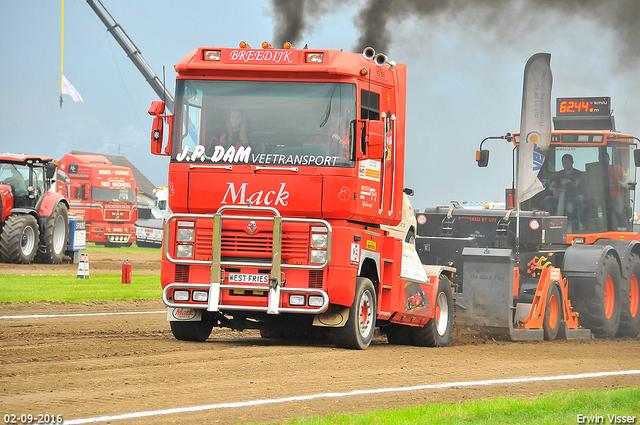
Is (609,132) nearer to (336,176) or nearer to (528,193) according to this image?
(528,193)

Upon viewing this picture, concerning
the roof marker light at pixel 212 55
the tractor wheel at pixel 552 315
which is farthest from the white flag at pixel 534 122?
the roof marker light at pixel 212 55

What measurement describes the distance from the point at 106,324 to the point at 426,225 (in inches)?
226

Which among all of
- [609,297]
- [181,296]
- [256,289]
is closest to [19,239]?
[181,296]

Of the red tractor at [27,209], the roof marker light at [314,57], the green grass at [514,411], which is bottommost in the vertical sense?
the green grass at [514,411]

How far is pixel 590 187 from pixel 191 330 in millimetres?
8444

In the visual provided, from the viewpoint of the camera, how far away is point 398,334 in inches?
523

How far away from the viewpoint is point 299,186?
1050 cm

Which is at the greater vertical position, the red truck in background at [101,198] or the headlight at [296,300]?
the red truck in background at [101,198]

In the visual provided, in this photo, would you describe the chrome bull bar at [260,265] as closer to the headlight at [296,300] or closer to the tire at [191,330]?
the headlight at [296,300]

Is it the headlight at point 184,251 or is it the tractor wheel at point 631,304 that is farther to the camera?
the tractor wheel at point 631,304

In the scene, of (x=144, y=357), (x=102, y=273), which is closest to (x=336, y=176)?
(x=144, y=357)

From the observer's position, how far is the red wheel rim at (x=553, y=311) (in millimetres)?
14633

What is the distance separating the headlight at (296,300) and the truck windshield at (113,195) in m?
33.7

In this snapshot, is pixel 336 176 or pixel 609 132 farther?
pixel 609 132
